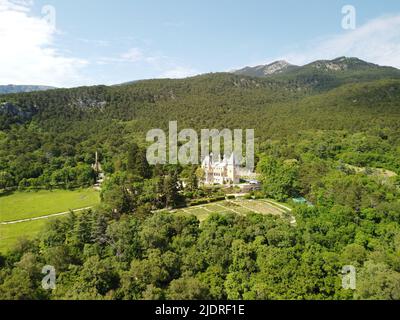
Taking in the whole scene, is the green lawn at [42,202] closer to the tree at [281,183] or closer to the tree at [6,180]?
the tree at [6,180]

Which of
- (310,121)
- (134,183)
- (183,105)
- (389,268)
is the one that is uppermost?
(183,105)

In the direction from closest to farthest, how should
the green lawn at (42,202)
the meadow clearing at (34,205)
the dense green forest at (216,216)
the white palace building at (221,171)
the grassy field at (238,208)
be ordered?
the dense green forest at (216,216)
the meadow clearing at (34,205)
the grassy field at (238,208)
the green lawn at (42,202)
the white palace building at (221,171)

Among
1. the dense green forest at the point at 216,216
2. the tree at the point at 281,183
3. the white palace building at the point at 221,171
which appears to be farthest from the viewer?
the white palace building at the point at 221,171

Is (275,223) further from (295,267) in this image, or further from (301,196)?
(301,196)

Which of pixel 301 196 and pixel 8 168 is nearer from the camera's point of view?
pixel 301 196

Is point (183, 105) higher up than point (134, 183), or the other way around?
point (183, 105)

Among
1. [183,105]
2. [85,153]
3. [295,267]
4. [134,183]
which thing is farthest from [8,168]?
[183,105]

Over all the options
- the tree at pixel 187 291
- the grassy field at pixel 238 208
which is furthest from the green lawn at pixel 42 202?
the tree at pixel 187 291
